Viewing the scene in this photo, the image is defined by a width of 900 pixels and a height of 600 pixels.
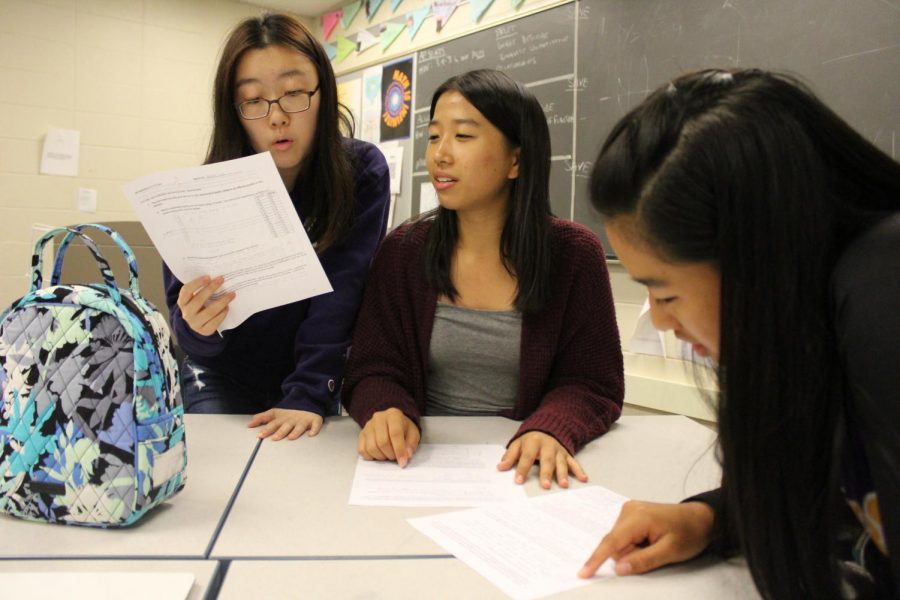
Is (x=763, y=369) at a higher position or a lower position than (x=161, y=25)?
lower

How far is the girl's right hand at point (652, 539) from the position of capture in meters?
0.72

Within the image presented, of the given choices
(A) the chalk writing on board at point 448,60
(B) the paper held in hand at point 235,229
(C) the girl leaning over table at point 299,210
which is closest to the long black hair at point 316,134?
(C) the girl leaning over table at point 299,210

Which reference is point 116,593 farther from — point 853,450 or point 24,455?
point 853,450

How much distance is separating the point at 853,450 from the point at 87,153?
413cm

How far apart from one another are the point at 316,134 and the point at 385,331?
0.48m

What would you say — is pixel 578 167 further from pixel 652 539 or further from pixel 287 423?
pixel 652 539

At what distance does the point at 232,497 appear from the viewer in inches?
36.2

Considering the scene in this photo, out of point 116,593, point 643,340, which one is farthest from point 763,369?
point 643,340

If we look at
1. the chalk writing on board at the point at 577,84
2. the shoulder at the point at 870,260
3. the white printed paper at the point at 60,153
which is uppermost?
the chalk writing on board at the point at 577,84

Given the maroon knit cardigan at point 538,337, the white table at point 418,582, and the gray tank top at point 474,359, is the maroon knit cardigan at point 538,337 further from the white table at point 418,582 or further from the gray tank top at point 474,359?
the white table at point 418,582

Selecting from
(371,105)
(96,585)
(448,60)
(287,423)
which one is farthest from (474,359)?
(371,105)

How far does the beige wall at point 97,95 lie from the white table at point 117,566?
345 centimetres

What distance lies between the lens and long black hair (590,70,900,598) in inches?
22.3

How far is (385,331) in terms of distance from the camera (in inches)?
56.7
